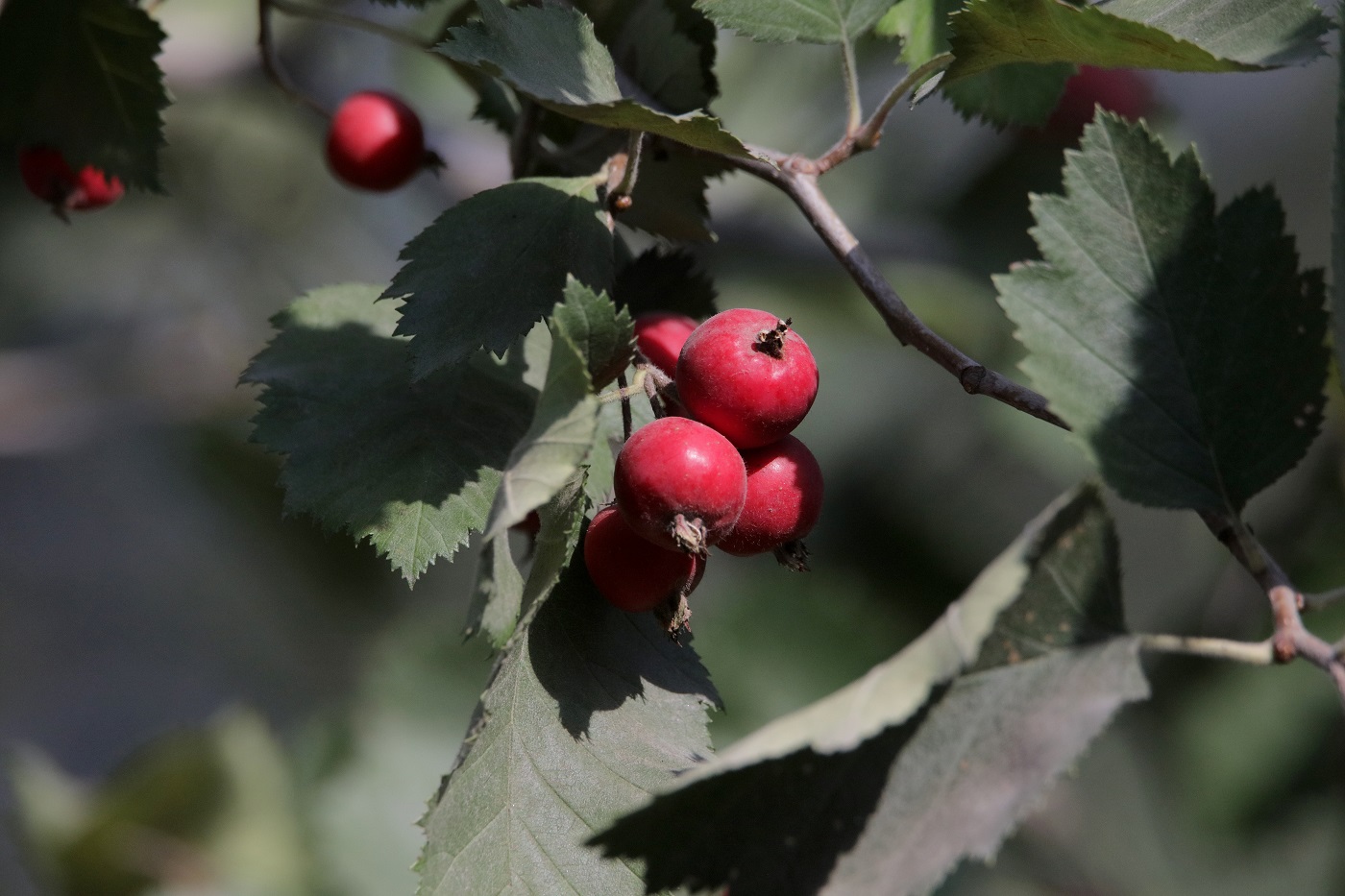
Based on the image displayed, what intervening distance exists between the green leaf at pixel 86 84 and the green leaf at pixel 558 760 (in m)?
0.74

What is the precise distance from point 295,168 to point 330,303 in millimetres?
2159

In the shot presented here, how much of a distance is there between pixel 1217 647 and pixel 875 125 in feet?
1.66

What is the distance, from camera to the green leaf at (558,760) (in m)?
0.84

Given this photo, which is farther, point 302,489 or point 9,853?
point 9,853

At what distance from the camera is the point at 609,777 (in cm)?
87

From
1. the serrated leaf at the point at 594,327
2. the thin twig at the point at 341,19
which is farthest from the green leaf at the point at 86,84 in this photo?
the serrated leaf at the point at 594,327

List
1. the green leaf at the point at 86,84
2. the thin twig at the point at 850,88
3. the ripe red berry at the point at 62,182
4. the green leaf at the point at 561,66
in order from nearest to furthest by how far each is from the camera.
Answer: the green leaf at the point at 561,66, the thin twig at the point at 850,88, the green leaf at the point at 86,84, the ripe red berry at the point at 62,182

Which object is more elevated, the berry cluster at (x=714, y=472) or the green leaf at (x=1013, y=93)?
the green leaf at (x=1013, y=93)

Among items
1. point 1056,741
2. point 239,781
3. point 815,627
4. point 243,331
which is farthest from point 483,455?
point 243,331

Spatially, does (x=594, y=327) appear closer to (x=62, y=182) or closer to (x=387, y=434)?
(x=387, y=434)

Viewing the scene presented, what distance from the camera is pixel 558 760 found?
0.87m

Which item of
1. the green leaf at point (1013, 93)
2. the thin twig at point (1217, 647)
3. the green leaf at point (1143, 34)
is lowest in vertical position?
the thin twig at point (1217, 647)

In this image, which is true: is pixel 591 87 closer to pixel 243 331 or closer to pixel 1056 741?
pixel 1056 741

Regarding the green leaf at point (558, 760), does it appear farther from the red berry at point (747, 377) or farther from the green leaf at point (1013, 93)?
the green leaf at point (1013, 93)
